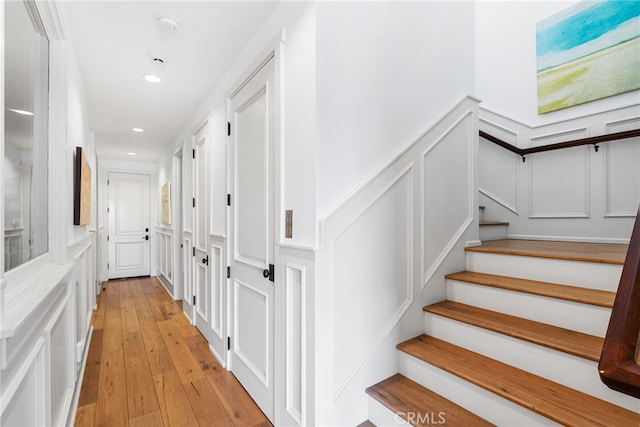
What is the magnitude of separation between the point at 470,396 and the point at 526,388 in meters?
0.23

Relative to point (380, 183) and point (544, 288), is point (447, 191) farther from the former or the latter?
point (544, 288)

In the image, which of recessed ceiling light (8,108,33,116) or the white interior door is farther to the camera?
the white interior door

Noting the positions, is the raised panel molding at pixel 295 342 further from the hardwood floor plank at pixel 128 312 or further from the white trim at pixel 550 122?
the white trim at pixel 550 122

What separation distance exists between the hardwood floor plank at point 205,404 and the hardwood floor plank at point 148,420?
0.63ft

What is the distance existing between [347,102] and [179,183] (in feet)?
11.5

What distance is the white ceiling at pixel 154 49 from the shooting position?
1.74 meters

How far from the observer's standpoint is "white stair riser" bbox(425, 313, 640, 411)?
113 centimetres

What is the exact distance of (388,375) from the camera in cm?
159

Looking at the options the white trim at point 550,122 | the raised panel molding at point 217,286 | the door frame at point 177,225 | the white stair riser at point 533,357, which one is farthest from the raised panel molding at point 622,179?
the door frame at point 177,225

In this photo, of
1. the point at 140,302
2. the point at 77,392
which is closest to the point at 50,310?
the point at 77,392

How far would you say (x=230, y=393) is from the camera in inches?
80.0

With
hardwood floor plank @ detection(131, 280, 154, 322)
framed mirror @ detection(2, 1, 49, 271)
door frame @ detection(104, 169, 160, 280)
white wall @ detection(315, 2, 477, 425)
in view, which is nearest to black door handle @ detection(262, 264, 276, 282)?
white wall @ detection(315, 2, 477, 425)

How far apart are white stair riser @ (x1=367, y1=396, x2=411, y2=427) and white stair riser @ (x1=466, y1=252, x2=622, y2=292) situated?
3.65 ft

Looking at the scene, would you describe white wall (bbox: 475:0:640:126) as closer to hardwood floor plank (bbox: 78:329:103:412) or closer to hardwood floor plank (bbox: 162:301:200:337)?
hardwood floor plank (bbox: 162:301:200:337)
